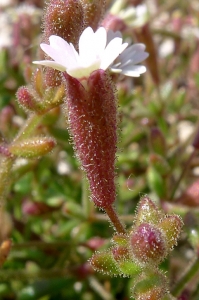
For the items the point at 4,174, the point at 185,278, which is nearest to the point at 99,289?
the point at 185,278

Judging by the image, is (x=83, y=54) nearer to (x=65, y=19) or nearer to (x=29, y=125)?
(x=65, y=19)

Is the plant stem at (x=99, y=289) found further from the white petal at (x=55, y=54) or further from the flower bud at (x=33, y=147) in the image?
the white petal at (x=55, y=54)

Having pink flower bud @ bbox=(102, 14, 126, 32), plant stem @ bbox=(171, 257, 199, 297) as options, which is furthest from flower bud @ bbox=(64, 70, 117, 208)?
pink flower bud @ bbox=(102, 14, 126, 32)

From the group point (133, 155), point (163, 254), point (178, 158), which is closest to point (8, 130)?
point (133, 155)

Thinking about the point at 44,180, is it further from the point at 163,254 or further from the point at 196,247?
the point at 163,254

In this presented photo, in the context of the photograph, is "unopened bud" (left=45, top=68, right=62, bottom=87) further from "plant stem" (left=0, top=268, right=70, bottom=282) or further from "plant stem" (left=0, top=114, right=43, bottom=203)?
"plant stem" (left=0, top=268, right=70, bottom=282)

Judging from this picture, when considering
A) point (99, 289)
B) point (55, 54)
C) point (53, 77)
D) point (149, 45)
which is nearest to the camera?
point (55, 54)

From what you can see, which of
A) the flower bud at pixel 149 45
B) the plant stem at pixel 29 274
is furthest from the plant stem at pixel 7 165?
the flower bud at pixel 149 45

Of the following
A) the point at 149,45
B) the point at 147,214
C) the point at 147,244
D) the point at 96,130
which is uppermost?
the point at 149,45
